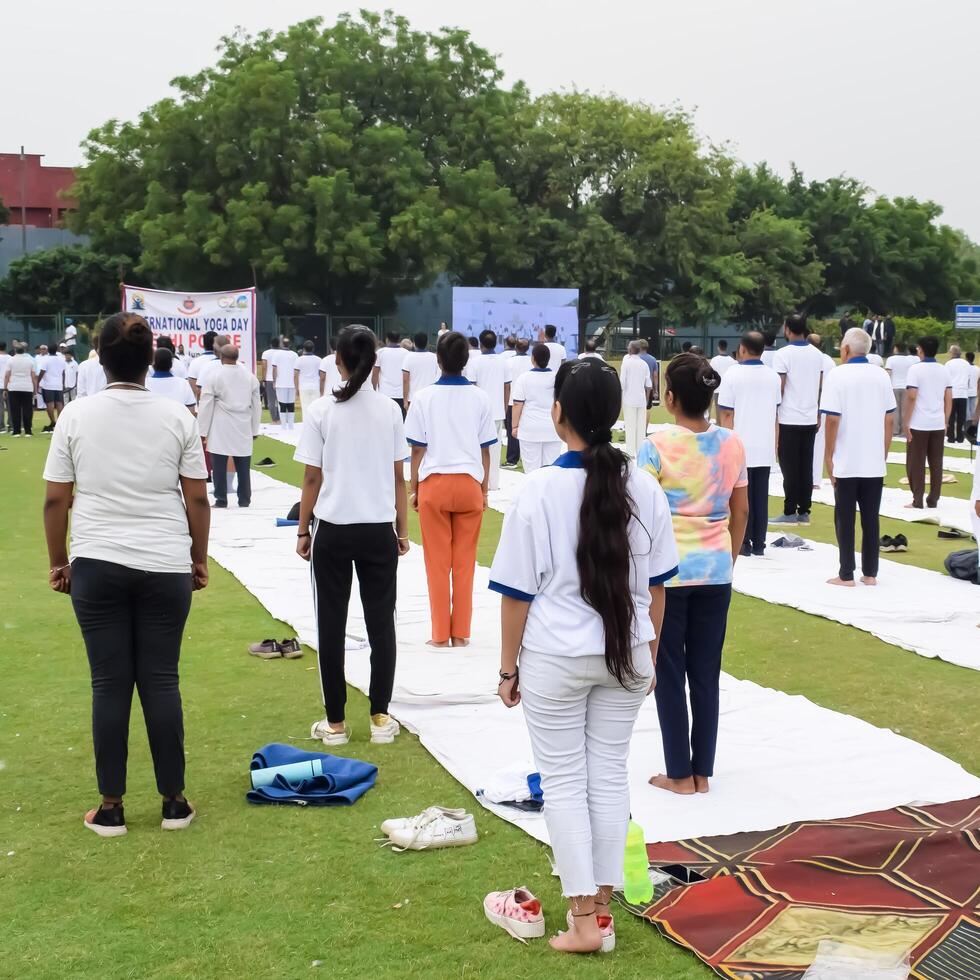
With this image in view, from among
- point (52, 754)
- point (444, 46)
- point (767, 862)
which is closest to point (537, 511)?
point (767, 862)

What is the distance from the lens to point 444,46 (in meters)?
46.4

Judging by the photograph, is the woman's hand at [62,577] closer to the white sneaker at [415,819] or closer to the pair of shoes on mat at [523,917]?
the white sneaker at [415,819]

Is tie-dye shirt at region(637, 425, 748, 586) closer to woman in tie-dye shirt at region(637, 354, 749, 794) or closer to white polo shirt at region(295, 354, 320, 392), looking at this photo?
woman in tie-dye shirt at region(637, 354, 749, 794)

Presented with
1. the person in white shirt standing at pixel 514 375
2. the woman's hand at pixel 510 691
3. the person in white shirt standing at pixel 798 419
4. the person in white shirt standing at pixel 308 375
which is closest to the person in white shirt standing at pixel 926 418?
the person in white shirt standing at pixel 798 419

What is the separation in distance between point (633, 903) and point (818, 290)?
172 feet

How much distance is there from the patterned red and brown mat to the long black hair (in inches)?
34.6

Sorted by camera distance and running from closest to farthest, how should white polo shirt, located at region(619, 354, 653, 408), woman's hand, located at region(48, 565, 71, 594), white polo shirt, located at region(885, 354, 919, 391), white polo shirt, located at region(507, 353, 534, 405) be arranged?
woman's hand, located at region(48, 565, 71, 594) < white polo shirt, located at region(507, 353, 534, 405) < white polo shirt, located at region(619, 354, 653, 408) < white polo shirt, located at region(885, 354, 919, 391)

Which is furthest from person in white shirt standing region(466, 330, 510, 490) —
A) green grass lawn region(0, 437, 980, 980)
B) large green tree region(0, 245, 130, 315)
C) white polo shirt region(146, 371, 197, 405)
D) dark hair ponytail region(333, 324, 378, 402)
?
large green tree region(0, 245, 130, 315)

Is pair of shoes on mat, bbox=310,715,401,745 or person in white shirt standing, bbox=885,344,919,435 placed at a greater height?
person in white shirt standing, bbox=885,344,919,435

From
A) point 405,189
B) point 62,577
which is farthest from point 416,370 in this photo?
point 405,189

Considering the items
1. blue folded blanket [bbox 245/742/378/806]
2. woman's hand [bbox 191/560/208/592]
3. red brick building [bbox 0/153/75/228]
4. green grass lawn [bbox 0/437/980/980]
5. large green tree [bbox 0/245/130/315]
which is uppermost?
red brick building [bbox 0/153/75/228]

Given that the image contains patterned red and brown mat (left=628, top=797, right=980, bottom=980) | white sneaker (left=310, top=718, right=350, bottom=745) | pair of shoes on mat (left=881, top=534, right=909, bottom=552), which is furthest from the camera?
pair of shoes on mat (left=881, top=534, right=909, bottom=552)

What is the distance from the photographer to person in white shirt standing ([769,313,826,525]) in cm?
1197

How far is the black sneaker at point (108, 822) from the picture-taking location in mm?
4574
